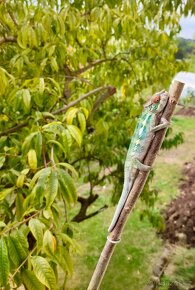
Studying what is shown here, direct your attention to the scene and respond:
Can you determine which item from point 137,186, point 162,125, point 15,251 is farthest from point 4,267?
point 162,125

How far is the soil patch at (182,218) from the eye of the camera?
3.94 meters

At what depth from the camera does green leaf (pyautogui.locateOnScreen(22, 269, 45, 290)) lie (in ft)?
3.18

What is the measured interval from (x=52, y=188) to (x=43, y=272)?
0.23 m

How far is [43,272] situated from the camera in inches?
37.2

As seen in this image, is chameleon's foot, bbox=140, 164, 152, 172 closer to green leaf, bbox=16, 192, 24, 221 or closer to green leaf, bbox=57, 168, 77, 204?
green leaf, bbox=57, 168, 77, 204

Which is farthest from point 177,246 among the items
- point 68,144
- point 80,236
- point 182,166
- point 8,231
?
point 8,231

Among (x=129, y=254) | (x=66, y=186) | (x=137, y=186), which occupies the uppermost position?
(x=137, y=186)

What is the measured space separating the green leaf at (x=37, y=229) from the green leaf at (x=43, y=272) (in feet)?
0.23

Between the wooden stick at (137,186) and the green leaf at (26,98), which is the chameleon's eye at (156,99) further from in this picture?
the green leaf at (26,98)

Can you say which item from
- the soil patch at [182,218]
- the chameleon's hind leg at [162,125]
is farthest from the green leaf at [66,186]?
the soil patch at [182,218]

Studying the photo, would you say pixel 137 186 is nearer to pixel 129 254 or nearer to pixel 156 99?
pixel 156 99

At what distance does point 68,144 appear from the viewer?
4.34 ft

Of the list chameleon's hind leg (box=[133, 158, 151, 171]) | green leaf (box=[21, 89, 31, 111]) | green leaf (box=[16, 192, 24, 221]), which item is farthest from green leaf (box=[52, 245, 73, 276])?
green leaf (box=[21, 89, 31, 111])

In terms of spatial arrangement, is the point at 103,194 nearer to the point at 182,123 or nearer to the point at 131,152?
the point at 182,123
